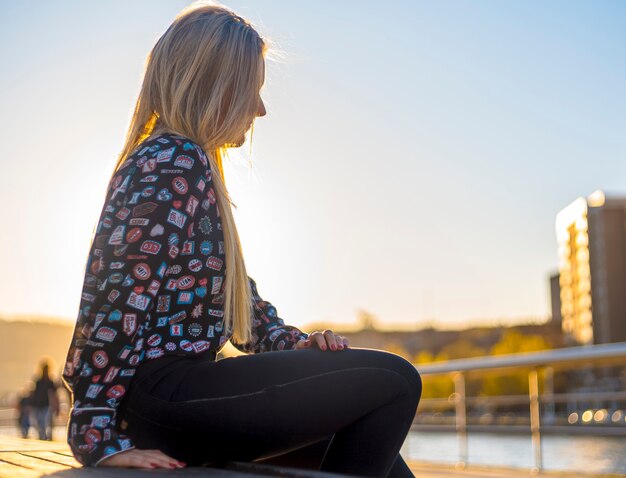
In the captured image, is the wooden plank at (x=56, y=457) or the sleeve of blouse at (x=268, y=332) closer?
the wooden plank at (x=56, y=457)

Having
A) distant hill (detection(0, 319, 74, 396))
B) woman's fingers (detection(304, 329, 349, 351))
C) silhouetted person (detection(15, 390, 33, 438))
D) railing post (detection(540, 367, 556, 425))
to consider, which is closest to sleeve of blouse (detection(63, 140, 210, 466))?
woman's fingers (detection(304, 329, 349, 351))

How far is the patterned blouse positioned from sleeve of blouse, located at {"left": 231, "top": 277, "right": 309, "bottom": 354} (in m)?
0.27

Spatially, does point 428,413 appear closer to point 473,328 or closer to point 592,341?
point 592,341

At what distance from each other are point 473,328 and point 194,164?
87329 mm

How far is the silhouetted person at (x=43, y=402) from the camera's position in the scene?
13.2 m

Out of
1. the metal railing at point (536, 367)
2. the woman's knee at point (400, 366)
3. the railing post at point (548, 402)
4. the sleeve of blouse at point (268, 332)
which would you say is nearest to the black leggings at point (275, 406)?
the woman's knee at point (400, 366)

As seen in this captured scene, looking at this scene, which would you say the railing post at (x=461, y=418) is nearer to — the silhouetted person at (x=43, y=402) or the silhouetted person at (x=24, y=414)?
the silhouetted person at (x=43, y=402)

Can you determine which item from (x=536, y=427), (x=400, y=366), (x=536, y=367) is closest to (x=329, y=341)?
(x=400, y=366)

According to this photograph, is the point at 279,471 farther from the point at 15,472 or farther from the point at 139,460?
the point at 15,472

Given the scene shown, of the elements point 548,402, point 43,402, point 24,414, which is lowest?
point 24,414

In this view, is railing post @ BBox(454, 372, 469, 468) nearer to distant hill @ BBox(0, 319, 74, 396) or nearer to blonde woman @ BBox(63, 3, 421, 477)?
blonde woman @ BBox(63, 3, 421, 477)

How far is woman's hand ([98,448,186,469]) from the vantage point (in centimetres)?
150

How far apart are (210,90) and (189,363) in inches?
21.4

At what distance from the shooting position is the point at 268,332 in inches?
80.0
